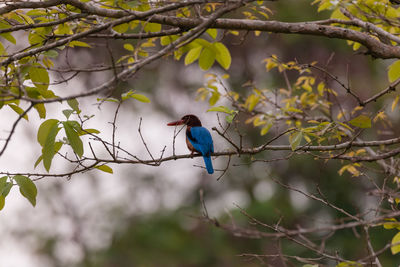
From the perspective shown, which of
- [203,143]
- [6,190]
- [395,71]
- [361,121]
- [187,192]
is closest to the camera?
[6,190]

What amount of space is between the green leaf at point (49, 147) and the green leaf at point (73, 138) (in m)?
0.06

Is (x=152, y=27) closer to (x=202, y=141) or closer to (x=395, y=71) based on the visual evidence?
(x=395, y=71)

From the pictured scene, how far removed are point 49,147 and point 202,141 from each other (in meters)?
2.27

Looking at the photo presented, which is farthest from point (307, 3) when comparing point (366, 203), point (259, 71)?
point (366, 203)

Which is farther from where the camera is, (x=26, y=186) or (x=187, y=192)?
(x=187, y=192)

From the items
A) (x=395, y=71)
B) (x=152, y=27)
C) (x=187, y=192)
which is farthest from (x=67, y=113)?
(x=187, y=192)

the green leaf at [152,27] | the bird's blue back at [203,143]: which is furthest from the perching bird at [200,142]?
the green leaf at [152,27]

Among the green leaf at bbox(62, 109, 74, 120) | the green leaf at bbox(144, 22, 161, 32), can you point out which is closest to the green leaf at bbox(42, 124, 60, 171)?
the green leaf at bbox(62, 109, 74, 120)

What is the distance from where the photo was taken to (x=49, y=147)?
2.07m

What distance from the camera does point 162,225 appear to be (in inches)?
372

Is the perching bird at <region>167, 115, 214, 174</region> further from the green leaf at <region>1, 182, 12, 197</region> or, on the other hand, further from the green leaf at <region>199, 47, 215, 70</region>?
the green leaf at <region>1, 182, 12, 197</region>

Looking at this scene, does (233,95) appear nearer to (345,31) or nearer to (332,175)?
(345,31)

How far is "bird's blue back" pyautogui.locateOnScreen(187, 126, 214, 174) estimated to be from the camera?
4.14 m

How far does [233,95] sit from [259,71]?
5826 millimetres
